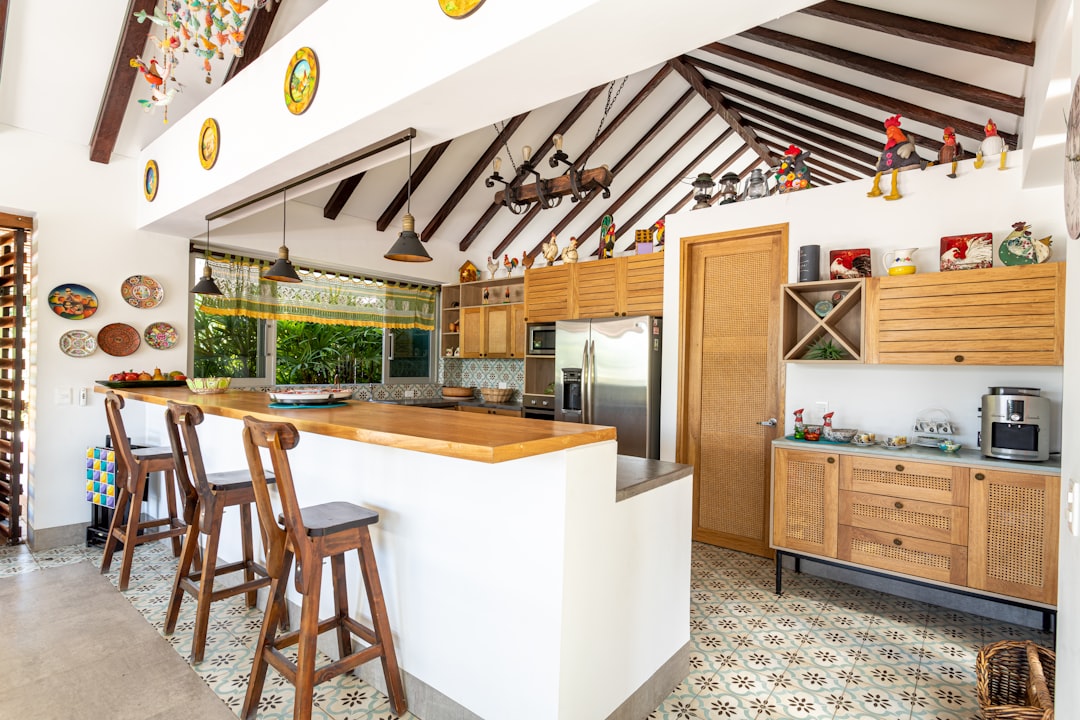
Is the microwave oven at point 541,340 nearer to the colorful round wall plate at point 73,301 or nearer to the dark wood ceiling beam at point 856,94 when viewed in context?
the dark wood ceiling beam at point 856,94

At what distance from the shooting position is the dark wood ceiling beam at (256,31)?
129 inches

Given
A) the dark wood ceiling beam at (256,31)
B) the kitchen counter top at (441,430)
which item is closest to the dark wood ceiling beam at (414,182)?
the dark wood ceiling beam at (256,31)

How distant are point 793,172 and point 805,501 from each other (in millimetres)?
2204

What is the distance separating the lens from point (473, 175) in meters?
5.84

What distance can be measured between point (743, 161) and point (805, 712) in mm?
6030

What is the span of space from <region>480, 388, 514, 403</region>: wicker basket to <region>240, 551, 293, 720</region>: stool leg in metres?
4.33

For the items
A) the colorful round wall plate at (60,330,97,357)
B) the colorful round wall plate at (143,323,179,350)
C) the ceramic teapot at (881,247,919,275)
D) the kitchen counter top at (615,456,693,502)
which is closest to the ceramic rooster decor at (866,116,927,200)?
the ceramic teapot at (881,247,919,275)

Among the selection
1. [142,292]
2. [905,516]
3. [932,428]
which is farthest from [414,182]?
[905,516]

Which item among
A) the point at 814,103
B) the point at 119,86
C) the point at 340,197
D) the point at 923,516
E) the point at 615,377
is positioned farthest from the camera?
the point at 340,197

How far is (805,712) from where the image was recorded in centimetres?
210

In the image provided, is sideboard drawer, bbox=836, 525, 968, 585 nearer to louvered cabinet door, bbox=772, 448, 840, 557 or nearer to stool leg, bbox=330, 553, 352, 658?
louvered cabinet door, bbox=772, 448, 840, 557

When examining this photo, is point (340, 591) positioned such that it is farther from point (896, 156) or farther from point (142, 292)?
point (896, 156)

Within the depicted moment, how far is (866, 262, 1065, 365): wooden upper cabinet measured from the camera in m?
2.60

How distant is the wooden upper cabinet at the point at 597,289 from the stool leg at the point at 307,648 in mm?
3458
